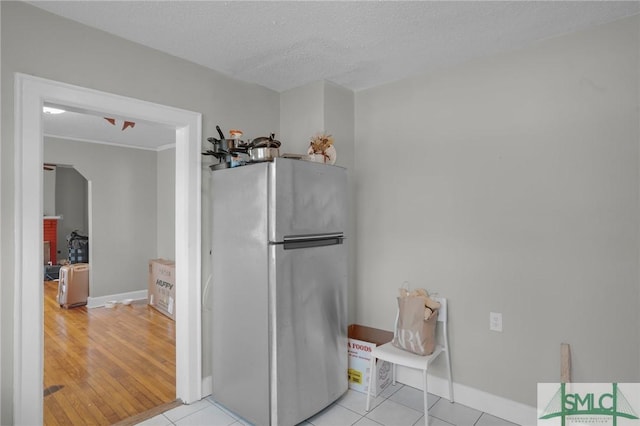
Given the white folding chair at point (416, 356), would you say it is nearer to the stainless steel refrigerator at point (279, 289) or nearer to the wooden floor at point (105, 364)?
the stainless steel refrigerator at point (279, 289)

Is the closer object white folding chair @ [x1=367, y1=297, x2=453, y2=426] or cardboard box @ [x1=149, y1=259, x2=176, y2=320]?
white folding chair @ [x1=367, y1=297, x2=453, y2=426]

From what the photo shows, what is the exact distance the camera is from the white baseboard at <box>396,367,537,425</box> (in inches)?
87.0

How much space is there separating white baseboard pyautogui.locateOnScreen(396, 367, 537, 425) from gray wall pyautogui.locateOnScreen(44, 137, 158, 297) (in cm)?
441

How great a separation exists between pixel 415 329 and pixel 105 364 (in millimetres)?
2719

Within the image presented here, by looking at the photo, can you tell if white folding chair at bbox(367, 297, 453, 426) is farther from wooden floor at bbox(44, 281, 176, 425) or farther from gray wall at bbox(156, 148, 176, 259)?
gray wall at bbox(156, 148, 176, 259)

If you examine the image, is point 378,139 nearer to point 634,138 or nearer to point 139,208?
point 634,138

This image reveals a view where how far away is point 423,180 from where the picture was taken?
8.86 feet

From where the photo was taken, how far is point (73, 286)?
492 centimetres

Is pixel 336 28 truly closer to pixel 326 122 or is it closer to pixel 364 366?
pixel 326 122

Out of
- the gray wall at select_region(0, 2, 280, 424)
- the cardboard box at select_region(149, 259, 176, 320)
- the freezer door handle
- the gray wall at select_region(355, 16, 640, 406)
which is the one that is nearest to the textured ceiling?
the gray wall at select_region(0, 2, 280, 424)

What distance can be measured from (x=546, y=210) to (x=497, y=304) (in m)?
0.69

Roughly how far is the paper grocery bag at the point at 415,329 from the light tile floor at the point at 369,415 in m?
0.42

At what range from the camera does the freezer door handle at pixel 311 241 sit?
2139mm

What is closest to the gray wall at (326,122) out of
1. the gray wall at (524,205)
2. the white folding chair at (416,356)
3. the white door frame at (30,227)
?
the gray wall at (524,205)
